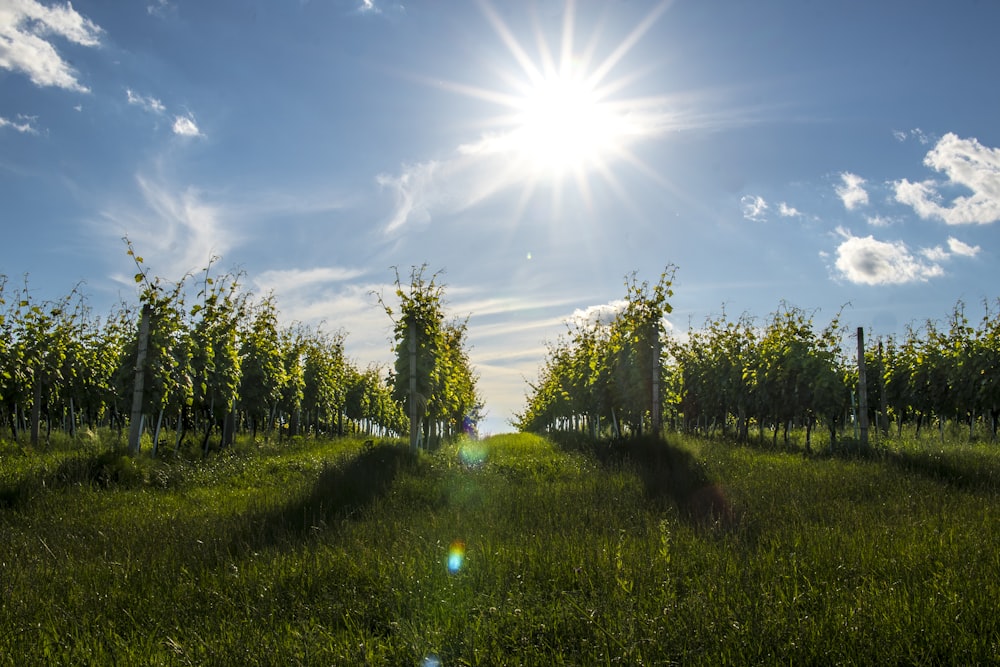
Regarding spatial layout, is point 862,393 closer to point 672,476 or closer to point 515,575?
point 672,476

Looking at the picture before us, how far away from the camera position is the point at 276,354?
2061cm

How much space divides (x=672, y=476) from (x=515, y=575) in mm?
6195

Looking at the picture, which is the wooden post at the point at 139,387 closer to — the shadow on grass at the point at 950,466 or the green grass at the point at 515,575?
the green grass at the point at 515,575

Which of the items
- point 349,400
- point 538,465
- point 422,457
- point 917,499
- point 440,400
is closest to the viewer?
point 917,499

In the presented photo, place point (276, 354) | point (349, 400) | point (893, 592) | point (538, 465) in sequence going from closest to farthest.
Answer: point (893, 592)
point (538, 465)
point (276, 354)
point (349, 400)

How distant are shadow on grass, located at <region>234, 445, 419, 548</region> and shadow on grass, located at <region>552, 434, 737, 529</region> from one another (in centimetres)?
403

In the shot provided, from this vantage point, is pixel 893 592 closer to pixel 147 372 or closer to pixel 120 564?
pixel 120 564

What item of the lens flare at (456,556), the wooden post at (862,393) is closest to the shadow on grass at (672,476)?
the lens flare at (456,556)

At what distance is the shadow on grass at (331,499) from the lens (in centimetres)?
655

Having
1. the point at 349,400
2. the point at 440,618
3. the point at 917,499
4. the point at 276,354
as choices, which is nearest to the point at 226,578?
the point at 440,618

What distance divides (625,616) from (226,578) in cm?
326

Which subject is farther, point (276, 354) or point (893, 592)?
point (276, 354)

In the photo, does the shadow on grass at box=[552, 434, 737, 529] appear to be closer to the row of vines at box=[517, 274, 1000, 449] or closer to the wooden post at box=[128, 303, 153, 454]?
the row of vines at box=[517, 274, 1000, 449]

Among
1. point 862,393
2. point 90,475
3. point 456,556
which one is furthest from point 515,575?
point 862,393
